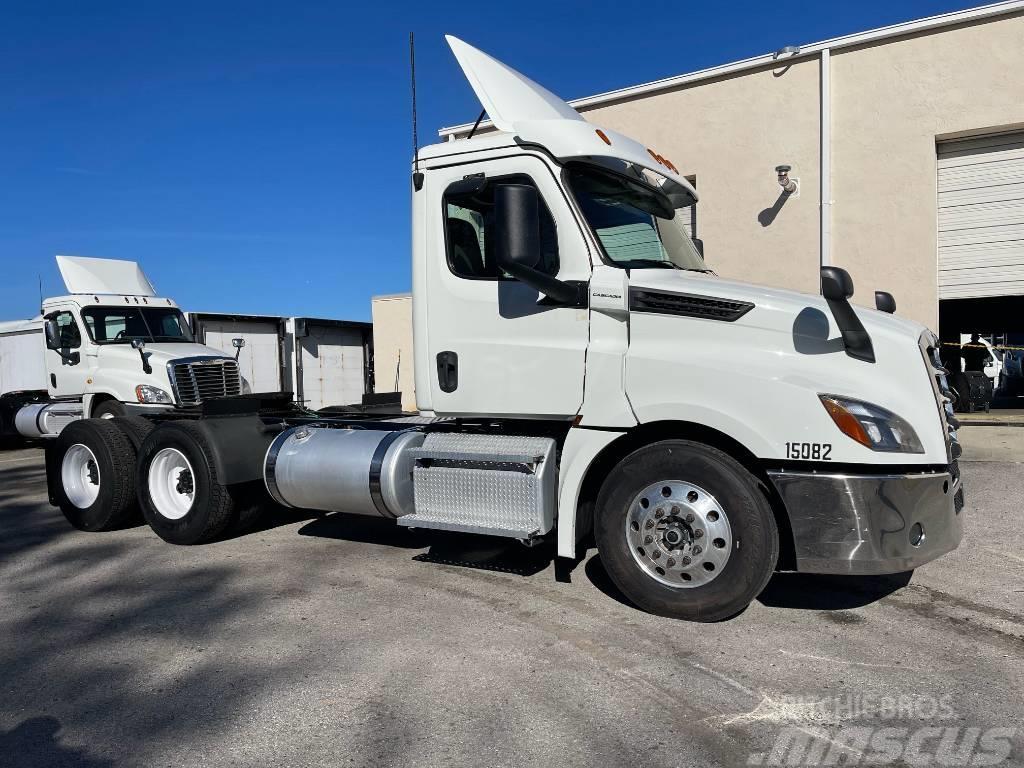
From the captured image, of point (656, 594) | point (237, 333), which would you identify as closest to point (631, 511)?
point (656, 594)

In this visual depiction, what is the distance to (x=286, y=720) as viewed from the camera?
126 inches

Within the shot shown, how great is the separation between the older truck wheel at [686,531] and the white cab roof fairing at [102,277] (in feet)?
33.6

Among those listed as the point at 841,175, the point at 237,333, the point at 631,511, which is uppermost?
the point at 841,175

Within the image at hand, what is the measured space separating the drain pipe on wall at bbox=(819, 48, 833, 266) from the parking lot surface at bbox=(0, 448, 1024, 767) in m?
7.56

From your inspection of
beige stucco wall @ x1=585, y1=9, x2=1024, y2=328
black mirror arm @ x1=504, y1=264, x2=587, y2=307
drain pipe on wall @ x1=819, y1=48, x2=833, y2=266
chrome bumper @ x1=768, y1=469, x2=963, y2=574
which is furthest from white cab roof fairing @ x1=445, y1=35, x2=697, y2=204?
beige stucco wall @ x1=585, y1=9, x2=1024, y2=328

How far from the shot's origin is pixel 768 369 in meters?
3.92

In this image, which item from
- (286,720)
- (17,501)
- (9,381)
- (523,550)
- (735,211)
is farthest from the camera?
(9,381)

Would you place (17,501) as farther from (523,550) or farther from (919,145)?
(919,145)

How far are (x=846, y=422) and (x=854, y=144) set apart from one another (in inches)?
398

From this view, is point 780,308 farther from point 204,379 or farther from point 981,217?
point 981,217

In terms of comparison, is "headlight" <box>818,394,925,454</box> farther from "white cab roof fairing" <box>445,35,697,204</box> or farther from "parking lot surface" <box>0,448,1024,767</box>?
"white cab roof fairing" <box>445,35,697,204</box>

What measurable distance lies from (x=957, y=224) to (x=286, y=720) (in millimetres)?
12583

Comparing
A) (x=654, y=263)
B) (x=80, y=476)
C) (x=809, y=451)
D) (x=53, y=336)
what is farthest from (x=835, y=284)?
(x=53, y=336)

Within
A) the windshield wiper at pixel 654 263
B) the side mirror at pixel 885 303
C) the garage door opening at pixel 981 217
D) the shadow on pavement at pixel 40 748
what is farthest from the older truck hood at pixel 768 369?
the garage door opening at pixel 981 217
